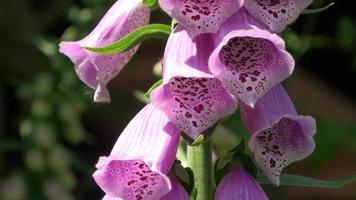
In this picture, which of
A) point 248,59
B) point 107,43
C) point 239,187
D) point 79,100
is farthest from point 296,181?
point 79,100

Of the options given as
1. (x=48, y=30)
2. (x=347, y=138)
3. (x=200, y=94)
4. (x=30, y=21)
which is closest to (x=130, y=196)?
(x=200, y=94)

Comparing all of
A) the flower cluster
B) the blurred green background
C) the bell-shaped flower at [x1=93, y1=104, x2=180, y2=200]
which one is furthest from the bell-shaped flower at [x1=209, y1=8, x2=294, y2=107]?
the blurred green background

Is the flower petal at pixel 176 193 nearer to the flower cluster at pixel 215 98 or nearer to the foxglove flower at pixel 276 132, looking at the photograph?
the flower cluster at pixel 215 98

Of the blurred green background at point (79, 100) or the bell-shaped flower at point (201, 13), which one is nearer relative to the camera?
the bell-shaped flower at point (201, 13)

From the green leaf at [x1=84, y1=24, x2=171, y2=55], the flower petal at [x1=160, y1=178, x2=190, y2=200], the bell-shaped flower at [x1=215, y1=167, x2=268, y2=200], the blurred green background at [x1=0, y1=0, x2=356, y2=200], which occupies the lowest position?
the blurred green background at [x1=0, y1=0, x2=356, y2=200]

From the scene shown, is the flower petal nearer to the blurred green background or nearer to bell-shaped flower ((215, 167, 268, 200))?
bell-shaped flower ((215, 167, 268, 200))

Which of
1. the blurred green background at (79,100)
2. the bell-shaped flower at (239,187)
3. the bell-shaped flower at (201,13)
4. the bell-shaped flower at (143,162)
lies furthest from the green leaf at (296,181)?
the blurred green background at (79,100)
